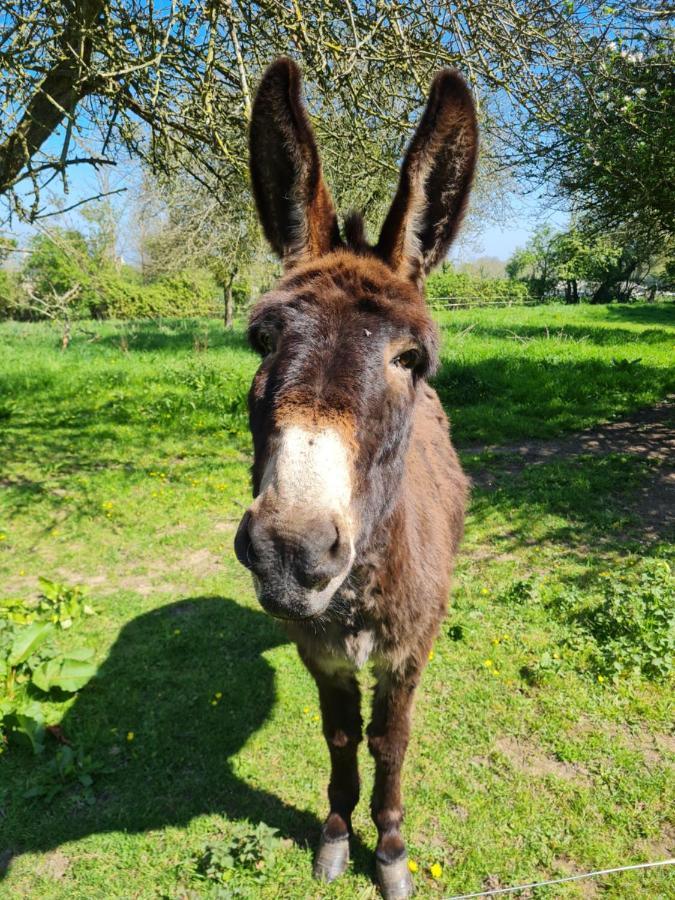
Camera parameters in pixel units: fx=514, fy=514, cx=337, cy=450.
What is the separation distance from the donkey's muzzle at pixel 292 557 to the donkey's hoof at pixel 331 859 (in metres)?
1.96

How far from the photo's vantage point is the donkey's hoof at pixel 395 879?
251 cm

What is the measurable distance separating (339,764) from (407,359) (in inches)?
85.8

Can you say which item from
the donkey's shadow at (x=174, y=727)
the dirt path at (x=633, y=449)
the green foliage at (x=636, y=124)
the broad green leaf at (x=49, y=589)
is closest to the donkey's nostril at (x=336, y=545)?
the donkey's shadow at (x=174, y=727)

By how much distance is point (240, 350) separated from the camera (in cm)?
1586

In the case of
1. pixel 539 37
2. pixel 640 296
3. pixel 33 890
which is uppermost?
pixel 640 296

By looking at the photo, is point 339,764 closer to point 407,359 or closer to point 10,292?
point 407,359

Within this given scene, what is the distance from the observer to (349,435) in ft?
5.11

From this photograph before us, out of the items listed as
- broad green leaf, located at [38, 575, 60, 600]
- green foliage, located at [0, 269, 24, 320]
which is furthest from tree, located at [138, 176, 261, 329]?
broad green leaf, located at [38, 575, 60, 600]

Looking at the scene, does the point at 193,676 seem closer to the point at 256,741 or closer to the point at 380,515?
the point at 256,741

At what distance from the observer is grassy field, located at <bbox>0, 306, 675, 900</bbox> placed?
2672 millimetres

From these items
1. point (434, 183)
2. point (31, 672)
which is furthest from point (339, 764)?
point (434, 183)

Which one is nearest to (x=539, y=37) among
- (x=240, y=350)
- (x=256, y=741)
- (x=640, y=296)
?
(x=256, y=741)

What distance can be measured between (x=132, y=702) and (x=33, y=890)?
117 centimetres

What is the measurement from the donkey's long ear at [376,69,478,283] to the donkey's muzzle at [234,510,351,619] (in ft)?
4.16
